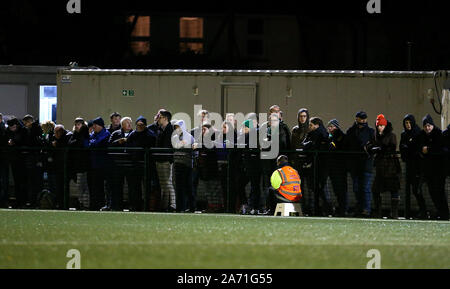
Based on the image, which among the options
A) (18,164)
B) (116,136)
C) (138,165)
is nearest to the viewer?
(138,165)

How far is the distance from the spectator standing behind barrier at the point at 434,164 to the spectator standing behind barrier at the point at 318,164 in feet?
5.88

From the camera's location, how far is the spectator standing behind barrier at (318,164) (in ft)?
63.8

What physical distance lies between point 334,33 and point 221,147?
42.6m

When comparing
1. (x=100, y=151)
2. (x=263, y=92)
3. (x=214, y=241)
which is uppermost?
(x=263, y=92)

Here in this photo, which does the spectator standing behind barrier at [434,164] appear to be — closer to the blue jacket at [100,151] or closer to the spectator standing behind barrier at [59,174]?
the blue jacket at [100,151]

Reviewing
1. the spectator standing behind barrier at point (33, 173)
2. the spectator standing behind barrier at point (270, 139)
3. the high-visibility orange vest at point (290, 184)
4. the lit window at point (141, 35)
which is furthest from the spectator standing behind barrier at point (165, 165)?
the lit window at point (141, 35)

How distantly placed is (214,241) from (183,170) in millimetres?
6399

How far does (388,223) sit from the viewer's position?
17.7 metres

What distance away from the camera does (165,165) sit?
20219mm

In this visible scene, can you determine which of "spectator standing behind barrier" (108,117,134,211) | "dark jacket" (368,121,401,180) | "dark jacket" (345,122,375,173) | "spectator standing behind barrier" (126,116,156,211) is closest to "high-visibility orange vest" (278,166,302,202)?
"dark jacket" (345,122,375,173)

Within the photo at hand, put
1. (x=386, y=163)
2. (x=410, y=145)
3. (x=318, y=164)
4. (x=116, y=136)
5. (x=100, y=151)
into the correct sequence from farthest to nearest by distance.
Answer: (x=116, y=136)
(x=100, y=151)
(x=318, y=164)
(x=410, y=145)
(x=386, y=163)

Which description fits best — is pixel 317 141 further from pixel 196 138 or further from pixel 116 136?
pixel 116 136

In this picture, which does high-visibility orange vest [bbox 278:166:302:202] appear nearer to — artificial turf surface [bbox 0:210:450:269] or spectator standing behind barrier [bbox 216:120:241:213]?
artificial turf surface [bbox 0:210:450:269]

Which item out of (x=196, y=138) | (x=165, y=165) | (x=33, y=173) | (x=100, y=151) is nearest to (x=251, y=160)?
(x=196, y=138)
